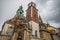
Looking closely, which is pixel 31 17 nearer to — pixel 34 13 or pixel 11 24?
pixel 34 13

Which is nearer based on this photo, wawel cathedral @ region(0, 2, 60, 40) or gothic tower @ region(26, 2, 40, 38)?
wawel cathedral @ region(0, 2, 60, 40)

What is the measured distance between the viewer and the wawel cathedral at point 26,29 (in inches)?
455

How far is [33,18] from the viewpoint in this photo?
1572 cm

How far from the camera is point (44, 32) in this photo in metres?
14.2

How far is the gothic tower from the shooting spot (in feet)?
46.0

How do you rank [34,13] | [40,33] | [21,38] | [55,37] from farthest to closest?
[34,13] < [55,37] < [40,33] < [21,38]

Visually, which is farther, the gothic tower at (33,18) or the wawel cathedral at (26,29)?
the gothic tower at (33,18)

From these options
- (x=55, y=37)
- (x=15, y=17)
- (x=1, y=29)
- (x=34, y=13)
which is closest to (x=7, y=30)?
(x=1, y=29)

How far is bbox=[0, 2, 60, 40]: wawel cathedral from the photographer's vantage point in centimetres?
1155

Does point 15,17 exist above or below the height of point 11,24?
above

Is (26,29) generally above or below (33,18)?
below

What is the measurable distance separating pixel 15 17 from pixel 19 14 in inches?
26.3

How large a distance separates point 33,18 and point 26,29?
14.4 ft

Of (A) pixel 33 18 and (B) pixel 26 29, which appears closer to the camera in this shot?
(B) pixel 26 29
